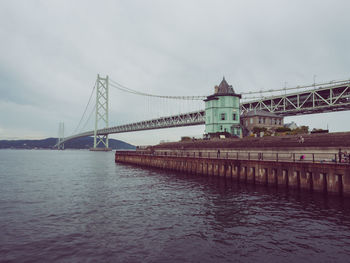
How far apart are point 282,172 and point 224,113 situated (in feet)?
125

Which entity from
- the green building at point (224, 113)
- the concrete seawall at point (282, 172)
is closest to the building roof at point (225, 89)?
the green building at point (224, 113)

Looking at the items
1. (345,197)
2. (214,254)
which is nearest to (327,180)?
(345,197)

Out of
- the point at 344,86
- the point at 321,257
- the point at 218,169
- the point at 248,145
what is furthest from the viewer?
the point at 344,86

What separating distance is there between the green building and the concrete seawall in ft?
81.5

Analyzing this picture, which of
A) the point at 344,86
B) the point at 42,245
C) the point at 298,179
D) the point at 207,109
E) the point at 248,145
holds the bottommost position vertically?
→ the point at 42,245

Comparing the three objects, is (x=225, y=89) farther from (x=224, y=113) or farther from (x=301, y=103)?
(x=301, y=103)

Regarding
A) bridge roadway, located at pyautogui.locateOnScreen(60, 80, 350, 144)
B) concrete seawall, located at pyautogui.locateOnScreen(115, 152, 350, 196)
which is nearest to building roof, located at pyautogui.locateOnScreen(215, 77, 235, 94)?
concrete seawall, located at pyautogui.locateOnScreen(115, 152, 350, 196)

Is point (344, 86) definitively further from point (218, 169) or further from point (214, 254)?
point (214, 254)

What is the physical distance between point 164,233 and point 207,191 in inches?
462

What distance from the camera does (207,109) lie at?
64.7m

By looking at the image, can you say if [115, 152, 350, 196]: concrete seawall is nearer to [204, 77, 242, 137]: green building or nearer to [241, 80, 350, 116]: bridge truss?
[204, 77, 242, 137]: green building

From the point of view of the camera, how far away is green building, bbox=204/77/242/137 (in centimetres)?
6089

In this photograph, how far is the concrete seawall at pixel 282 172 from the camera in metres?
20.1

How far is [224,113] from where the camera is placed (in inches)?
2420
